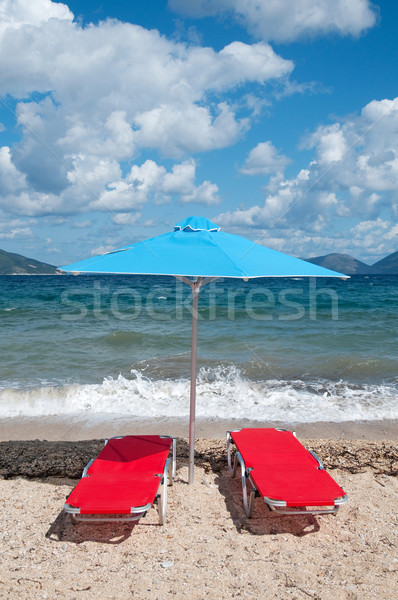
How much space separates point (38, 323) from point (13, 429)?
36.9ft

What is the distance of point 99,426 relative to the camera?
6.67m

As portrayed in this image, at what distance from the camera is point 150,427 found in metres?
6.68

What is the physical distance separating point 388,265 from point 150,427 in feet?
497

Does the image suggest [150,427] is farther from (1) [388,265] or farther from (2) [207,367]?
(1) [388,265]

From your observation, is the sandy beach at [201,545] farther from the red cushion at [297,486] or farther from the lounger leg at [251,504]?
the red cushion at [297,486]

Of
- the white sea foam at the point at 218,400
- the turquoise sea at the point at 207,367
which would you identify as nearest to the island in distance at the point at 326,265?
the turquoise sea at the point at 207,367

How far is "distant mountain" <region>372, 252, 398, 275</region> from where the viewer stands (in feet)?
437

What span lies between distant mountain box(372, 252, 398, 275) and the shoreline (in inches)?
5250

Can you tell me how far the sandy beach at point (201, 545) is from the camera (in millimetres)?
2979

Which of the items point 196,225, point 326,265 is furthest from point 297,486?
point 326,265

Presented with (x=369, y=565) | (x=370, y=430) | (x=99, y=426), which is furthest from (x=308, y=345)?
(x=369, y=565)

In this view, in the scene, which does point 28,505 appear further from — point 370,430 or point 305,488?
point 370,430

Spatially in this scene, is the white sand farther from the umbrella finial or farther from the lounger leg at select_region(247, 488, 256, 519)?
the umbrella finial

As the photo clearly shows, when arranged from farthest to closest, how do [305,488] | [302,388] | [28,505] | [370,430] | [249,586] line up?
[302,388] → [370,430] → [28,505] → [305,488] → [249,586]
